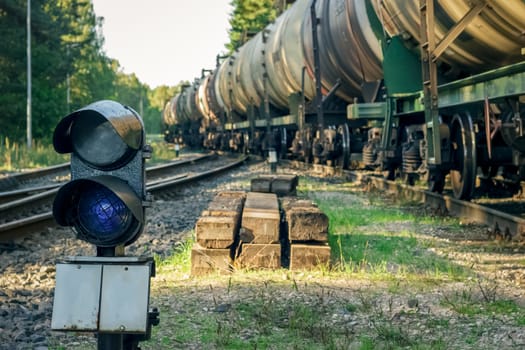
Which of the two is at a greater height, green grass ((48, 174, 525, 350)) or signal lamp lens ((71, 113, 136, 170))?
signal lamp lens ((71, 113, 136, 170))

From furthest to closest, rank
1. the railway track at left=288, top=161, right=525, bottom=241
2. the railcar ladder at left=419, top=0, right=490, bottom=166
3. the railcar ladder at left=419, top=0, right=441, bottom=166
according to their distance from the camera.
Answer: the railcar ladder at left=419, top=0, right=441, bottom=166
the railcar ladder at left=419, top=0, right=490, bottom=166
the railway track at left=288, top=161, right=525, bottom=241

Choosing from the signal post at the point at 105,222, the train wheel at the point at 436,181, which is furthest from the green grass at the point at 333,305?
the train wheel at the point at 436,181

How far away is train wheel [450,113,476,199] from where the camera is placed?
759cm

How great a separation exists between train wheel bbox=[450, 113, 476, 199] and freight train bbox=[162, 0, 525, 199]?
0.01 m

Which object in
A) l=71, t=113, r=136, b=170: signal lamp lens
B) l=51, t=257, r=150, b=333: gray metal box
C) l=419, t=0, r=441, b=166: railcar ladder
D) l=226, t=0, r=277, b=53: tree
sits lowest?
l=51, t=257, r=150, b=333: gray metal box

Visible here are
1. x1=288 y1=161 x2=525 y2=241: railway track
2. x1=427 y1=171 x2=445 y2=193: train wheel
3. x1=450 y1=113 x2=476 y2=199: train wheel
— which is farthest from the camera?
x1=427 y1=171 x2=445 y2=193: train wheel

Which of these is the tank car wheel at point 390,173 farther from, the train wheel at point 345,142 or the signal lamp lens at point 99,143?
the signal lamp lens at point 99,143

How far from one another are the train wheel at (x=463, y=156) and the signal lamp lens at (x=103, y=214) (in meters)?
5.79

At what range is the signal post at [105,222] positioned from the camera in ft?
7.35

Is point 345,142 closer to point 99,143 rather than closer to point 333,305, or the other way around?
point 333,305

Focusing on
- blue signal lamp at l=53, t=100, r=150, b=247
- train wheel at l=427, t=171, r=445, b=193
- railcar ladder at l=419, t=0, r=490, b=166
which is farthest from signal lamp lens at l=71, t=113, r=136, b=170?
train wheel at l=427, t=171, r=445, b=193

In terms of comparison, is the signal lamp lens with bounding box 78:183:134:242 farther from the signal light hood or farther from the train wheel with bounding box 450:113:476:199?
the train wheel with bounding box 450:113:476:199

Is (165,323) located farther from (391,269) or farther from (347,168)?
(347,168)

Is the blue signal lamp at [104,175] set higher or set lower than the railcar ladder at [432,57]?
lower
